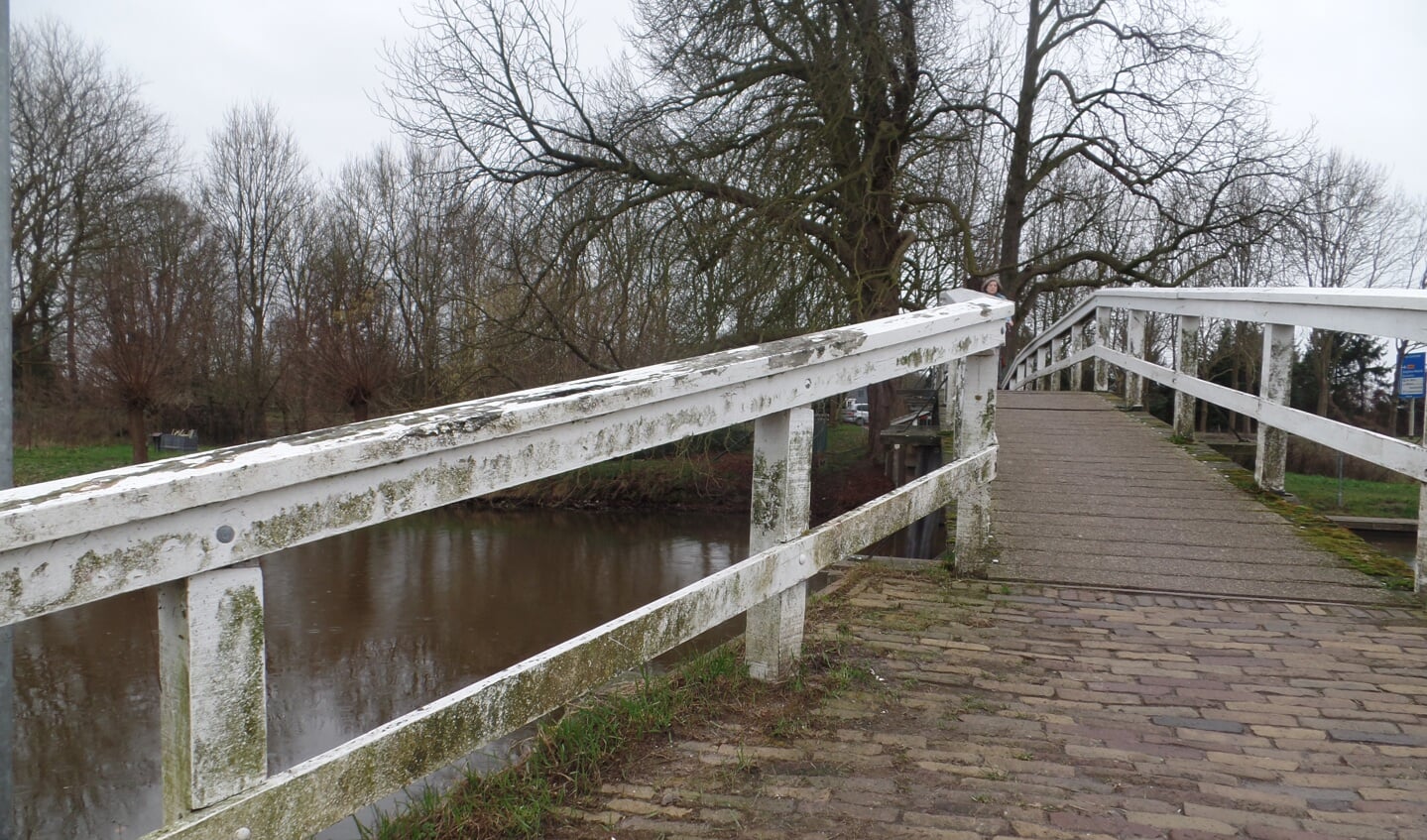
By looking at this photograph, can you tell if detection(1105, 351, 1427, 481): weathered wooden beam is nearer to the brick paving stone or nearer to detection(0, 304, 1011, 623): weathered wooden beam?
the brick paving stone

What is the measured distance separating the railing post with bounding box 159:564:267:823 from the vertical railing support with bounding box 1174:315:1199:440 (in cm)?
699

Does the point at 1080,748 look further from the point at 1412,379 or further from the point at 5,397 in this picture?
the point at 1412,379

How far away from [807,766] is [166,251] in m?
32.1

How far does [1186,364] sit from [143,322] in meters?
25.2

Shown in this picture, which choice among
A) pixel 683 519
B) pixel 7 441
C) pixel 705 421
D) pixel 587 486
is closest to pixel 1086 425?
pixel 705 421

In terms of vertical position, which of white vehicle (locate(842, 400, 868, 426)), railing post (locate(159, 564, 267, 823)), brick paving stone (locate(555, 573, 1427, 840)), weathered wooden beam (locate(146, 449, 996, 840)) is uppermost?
railing post (locate(159, 564, 267, 823))

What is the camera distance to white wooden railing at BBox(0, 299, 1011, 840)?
137 cm

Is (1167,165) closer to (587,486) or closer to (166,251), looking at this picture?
(587,486)

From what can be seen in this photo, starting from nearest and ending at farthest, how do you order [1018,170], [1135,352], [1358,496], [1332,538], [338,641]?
[1332,538]
[1135,352]
[338,641]
[1018,170]
[1358,496]

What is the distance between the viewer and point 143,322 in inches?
977

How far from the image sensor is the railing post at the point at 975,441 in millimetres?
4246

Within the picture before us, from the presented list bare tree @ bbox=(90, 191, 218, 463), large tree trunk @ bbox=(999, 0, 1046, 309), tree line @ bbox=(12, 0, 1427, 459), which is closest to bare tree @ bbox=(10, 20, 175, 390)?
bare tree @ bbox=(90, 191, 218, 463)

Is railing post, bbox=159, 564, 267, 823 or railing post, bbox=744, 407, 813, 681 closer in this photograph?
railing post, bbox=159, 564, 267, 823

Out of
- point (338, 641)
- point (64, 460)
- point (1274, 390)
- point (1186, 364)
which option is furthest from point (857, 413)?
point (1274, 390)
